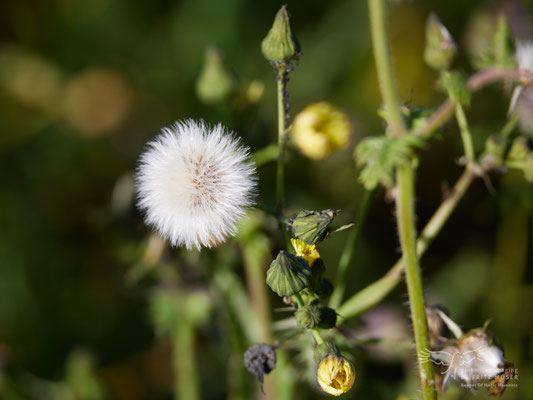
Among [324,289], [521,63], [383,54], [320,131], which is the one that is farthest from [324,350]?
[521,63]

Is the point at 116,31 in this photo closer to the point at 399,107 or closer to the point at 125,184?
the point at 125,184

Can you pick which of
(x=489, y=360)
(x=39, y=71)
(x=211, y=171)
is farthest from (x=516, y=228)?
(x=39, y=71)

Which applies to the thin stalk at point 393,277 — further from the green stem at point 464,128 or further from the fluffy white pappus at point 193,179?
the fluffy white pappus at point 193,179

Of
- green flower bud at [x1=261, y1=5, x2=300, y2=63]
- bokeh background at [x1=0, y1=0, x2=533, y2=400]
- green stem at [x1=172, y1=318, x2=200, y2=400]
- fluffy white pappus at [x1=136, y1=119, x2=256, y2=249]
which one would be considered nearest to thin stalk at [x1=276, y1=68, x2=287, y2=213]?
green flower bud at [x1=261, y1=5, x2=300, y2=63]

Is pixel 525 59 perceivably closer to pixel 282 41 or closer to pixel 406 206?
pixel 406 206

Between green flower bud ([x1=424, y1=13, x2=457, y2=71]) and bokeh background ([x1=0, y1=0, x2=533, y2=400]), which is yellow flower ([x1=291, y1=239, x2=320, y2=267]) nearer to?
green flower bud ([x1=424, y1=13, x2=457, y2=71])

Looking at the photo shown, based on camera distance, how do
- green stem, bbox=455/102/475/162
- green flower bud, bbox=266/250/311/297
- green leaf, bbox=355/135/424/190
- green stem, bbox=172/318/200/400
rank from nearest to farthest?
green flower bud, bbox=266/250/311/297, green leaf, bbox=355/135/424/190, green stem, bbox=455/102/475/162, green stem, bbox=172/318/200/400
